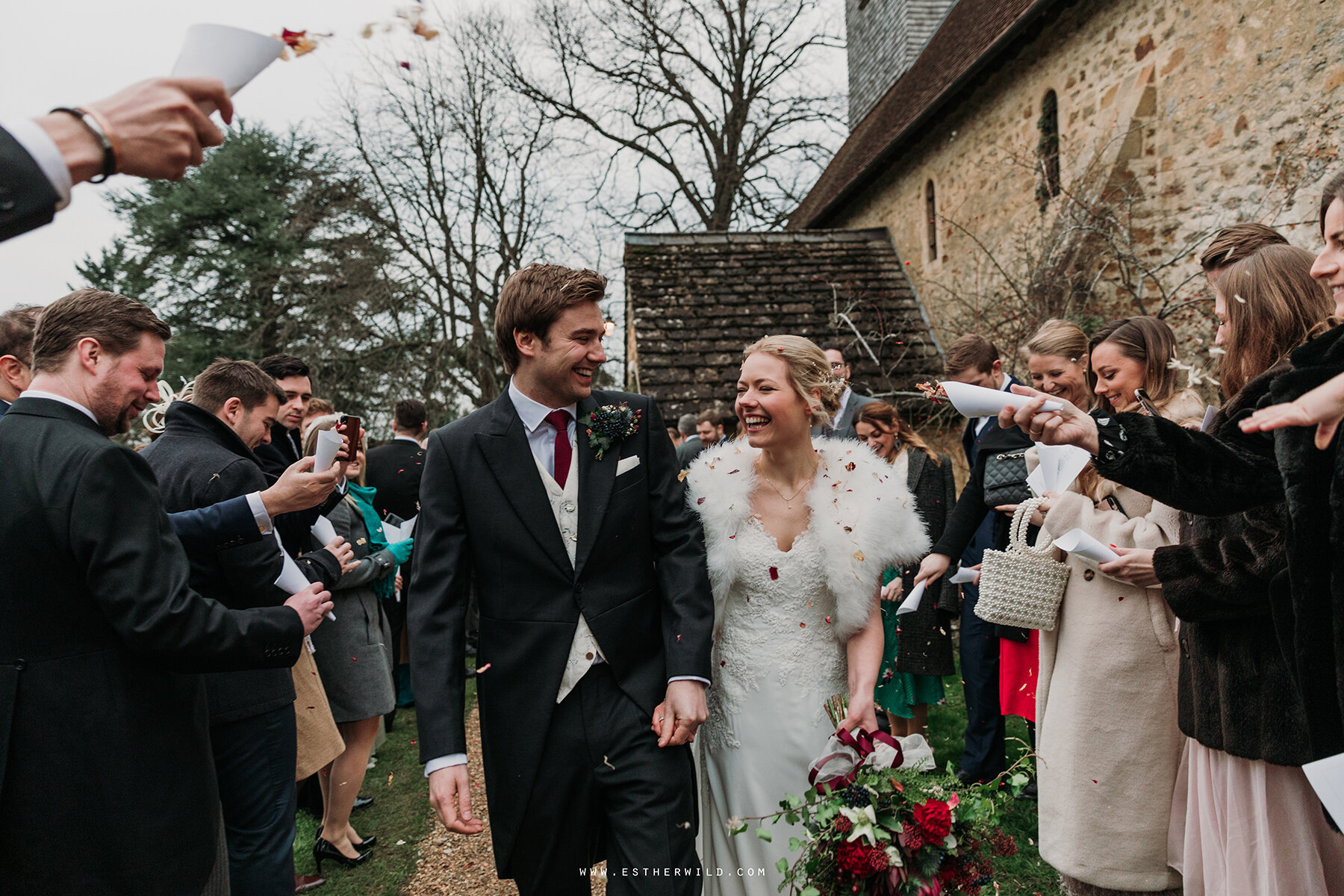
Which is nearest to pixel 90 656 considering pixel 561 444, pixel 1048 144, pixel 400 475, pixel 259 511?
pixel 259 511

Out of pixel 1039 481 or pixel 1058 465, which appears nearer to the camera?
pixel 1058 465

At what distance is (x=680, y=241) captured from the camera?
13336mm

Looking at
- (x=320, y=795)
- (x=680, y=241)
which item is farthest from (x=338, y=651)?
(x=680, y=241)

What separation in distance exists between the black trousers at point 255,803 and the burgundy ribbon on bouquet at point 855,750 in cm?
209

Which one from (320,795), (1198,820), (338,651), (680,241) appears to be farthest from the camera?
(680,241)

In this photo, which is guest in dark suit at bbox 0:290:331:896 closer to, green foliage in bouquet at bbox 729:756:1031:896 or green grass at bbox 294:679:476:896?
green foliage in bouquet at bbox 729:756:1031:896

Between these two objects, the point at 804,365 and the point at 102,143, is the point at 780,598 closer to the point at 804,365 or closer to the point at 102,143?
the point at 804,365

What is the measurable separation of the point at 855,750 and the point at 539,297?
1693mm

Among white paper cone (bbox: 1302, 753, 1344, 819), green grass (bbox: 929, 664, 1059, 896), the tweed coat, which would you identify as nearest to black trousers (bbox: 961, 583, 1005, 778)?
green grass (bbox: 929, 664, 1059, 896)

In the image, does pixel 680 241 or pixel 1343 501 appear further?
pixel 680 241

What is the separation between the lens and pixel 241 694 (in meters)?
3.02

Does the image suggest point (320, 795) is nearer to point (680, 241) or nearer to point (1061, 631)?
point (1061, 631)

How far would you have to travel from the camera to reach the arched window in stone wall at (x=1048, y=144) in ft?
30.7

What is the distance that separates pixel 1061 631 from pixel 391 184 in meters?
18.8
